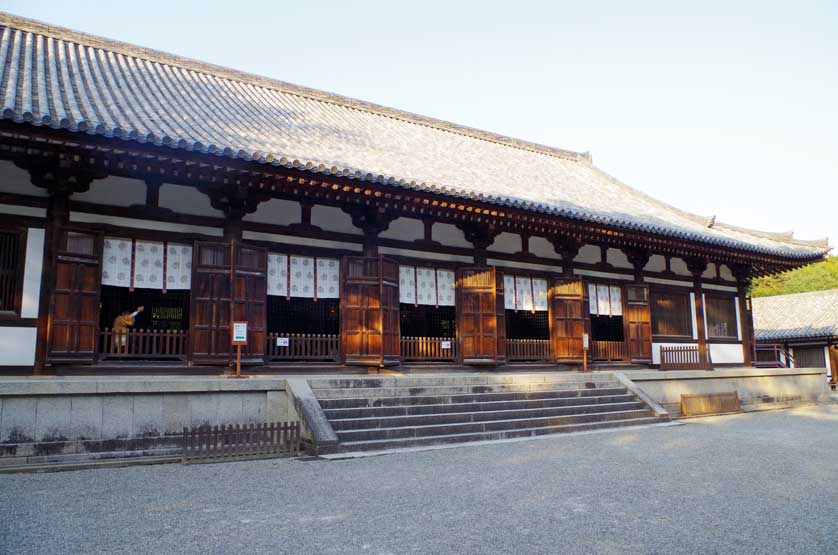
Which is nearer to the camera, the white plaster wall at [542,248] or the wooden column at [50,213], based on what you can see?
the wooden column at [50,213]

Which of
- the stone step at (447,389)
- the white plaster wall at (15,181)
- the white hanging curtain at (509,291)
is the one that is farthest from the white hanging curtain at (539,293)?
the white plaster wall at (15,181)

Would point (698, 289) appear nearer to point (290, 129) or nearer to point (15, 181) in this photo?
point (290, 129)

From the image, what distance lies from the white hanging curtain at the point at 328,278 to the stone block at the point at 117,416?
13.8 ft

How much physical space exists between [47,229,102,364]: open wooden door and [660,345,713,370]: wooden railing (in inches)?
506

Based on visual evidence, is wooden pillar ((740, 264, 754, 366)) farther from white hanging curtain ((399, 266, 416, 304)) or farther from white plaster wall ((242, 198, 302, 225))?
white plaster wall ((242, 198, 302, 225))

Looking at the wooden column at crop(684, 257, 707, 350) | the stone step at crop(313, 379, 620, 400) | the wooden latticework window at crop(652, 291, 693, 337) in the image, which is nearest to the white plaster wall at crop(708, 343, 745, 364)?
the wooden column at crop(684, 257, 707, 350)

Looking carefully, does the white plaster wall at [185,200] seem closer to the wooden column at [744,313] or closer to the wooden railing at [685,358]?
the wooden railing at [685,358]

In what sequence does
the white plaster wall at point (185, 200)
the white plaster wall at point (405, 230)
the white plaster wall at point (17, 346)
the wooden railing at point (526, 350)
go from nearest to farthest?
the white plaster wall at point (17, 346)
the white plaster wall at point (185, 200)
the white plaster wall at point (405, 230)
the wooden railing at point (526, 350)

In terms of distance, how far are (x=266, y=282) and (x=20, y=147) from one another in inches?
166

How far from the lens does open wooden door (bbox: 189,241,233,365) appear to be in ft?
32.8

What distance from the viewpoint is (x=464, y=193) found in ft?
36.9

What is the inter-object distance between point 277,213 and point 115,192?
2728 millimetres

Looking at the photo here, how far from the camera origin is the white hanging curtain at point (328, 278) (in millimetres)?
11672

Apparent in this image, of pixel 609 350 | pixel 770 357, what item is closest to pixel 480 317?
pixel 609 350
